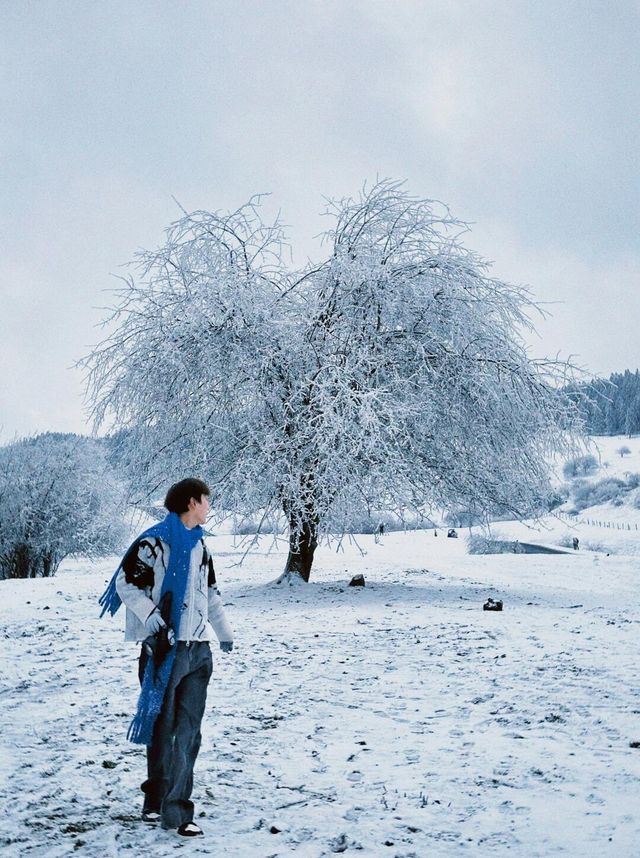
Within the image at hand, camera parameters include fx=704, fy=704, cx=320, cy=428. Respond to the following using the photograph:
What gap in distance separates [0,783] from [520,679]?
4333mm

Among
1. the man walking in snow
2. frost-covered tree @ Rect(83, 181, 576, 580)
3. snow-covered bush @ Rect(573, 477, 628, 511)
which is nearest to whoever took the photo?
the man walking in snow

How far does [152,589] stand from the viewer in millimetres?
3717

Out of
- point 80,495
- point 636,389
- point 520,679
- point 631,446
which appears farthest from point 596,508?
point 520,679

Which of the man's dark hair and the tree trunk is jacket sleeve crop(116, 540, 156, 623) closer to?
the man's dark hair

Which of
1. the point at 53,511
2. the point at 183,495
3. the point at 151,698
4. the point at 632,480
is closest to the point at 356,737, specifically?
the point at 151,698

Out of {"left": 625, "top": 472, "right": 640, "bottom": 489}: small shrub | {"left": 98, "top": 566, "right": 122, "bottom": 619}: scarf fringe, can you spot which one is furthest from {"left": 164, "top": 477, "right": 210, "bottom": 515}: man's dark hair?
{"left": 625, "top": 472, "right": 640, "bottom": 489}: small shrub

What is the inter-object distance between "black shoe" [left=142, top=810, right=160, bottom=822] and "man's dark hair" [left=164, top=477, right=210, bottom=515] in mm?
1557

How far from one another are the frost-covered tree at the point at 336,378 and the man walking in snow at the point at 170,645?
7.37m

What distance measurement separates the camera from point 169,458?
1284cm

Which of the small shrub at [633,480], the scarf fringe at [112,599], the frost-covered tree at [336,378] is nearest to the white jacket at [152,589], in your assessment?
the scarf fringe at [112,599]

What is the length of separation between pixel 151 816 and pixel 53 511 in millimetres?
27377

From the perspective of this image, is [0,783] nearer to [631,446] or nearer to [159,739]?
[159,739]

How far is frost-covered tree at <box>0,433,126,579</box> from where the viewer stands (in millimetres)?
28750

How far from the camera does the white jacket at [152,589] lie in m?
3.62
